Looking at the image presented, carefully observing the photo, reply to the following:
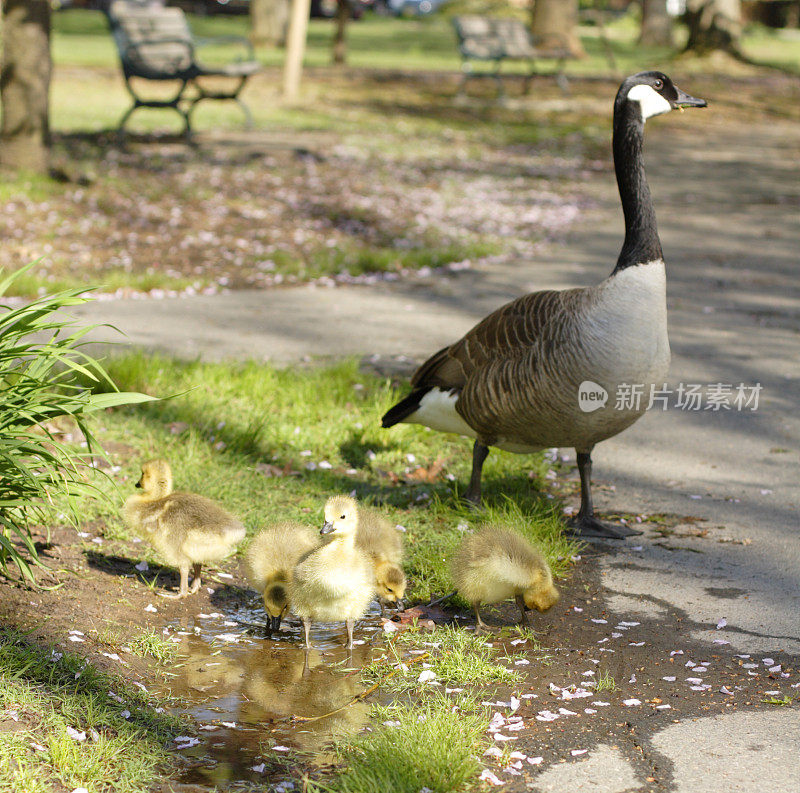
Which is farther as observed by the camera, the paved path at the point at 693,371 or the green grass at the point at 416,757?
the paved path at the point at 693,371

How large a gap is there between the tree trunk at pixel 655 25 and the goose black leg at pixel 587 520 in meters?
42.1

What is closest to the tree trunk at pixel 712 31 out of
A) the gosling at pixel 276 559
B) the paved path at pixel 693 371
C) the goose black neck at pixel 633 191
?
the paved path at pixel 693 371

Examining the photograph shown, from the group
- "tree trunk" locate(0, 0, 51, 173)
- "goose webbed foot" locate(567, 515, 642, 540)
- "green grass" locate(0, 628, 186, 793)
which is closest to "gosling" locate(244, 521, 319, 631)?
"green grass" locate(0, 628, 186, 793)

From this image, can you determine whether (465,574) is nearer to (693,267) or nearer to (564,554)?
(564,554)

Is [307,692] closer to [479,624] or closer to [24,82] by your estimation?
[479,624]

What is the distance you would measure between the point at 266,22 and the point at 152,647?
36148 mm

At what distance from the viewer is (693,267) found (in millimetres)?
11883

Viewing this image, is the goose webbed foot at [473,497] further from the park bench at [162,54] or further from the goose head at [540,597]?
the park bench at [162,54]

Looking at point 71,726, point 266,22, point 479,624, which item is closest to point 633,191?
Result: point 479,624

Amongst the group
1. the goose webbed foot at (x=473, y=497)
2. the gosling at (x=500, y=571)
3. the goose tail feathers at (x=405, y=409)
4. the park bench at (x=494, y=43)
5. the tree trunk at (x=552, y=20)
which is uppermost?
the tree trunk at (x=552, y=20)

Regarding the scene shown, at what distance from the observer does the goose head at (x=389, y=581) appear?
4.64 m

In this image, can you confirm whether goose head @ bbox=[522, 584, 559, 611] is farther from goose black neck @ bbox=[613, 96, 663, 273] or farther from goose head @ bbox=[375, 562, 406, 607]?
goose black neck @ bbox=[613, 96, 663, 273]

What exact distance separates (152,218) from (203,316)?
388cm

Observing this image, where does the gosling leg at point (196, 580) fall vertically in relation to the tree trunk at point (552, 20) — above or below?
below
